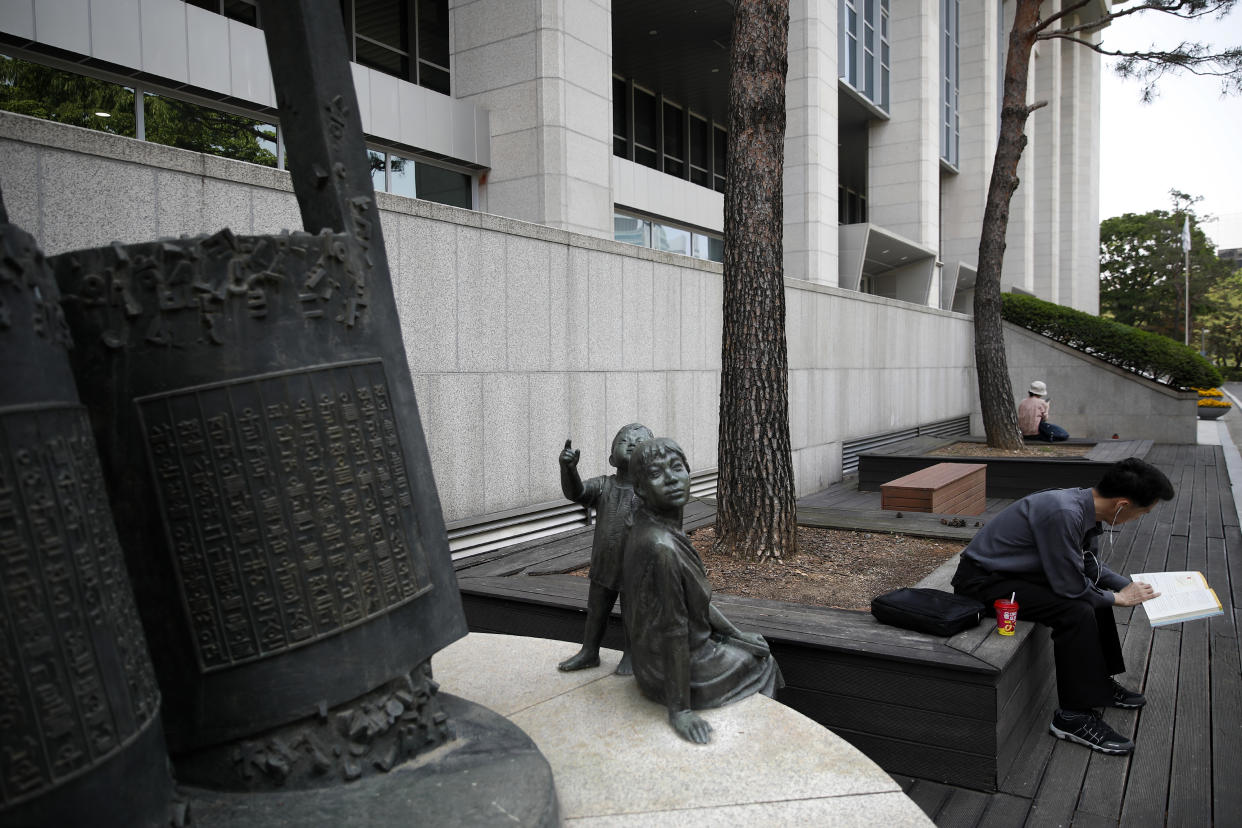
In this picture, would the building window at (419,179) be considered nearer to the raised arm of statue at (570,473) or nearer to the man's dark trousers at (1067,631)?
the raised arm of statue at (570,473)

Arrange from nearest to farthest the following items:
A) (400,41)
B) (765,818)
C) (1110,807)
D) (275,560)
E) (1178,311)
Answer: (275,560) < (765,818) < (1110,807) < (400,41) < (1178,311)

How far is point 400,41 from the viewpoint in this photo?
12.4 meters

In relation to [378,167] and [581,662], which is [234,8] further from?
[581,662]

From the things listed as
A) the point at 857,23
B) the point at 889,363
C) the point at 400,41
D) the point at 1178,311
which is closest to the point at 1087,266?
the point at 1178,311

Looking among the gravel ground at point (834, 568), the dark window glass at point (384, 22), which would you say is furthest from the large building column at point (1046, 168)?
the gravel ground at point (834, 568)

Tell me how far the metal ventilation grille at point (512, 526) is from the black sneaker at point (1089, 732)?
3.87 meters

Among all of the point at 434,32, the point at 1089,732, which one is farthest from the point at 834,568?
the point at 434,32

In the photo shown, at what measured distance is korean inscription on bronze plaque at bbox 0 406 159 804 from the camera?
190 cm

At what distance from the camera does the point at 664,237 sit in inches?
617

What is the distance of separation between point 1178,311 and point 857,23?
47.1m

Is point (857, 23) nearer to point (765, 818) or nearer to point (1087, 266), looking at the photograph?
point (765, 818)

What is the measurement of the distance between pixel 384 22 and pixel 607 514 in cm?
1079

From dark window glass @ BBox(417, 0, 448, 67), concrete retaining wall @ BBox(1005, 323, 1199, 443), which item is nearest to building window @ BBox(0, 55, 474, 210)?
dark window glass @ BBox(417, 0, 448, 67)

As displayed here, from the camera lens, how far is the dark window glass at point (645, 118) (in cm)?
1959
